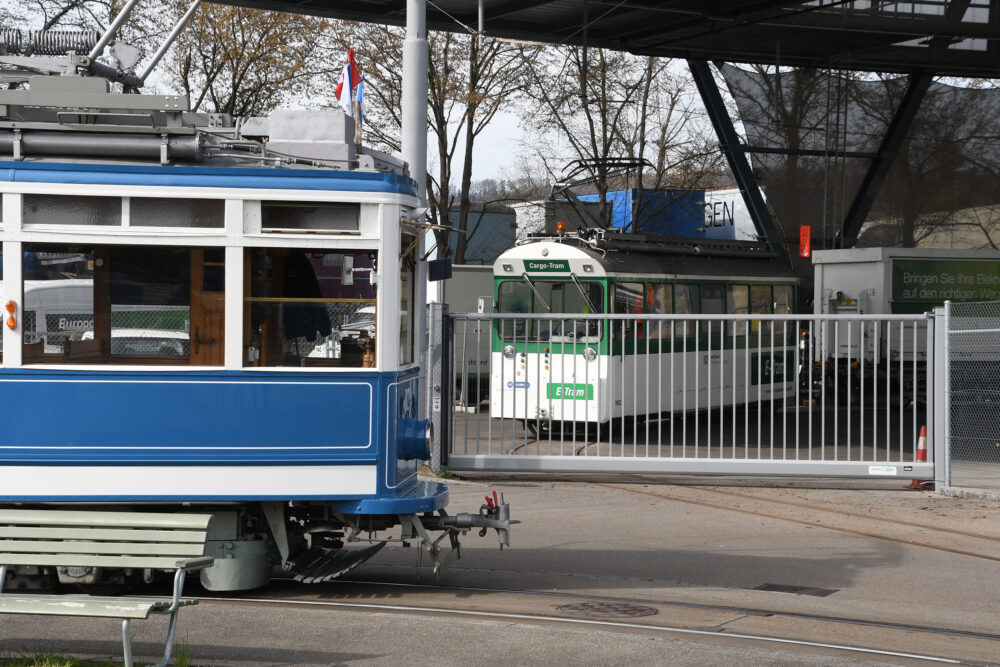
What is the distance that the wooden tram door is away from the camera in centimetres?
796

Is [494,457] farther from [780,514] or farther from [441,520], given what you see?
[441,520]

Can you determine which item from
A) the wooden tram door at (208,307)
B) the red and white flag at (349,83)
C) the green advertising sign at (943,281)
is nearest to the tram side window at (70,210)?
the wooden tram door at (208,307)

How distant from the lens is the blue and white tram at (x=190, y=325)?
785 centimetres

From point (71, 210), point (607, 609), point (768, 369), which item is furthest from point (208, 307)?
point (768, 369)

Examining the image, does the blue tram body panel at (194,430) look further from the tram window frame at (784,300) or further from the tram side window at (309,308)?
the tram window frame at (784,300)

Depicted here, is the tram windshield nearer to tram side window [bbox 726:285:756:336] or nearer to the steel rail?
tram side window [bbox 726:285:756:336]

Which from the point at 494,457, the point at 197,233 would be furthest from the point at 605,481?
the point at 197,233

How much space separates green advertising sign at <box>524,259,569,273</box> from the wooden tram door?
1107 cm

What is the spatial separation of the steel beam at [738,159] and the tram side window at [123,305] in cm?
2520

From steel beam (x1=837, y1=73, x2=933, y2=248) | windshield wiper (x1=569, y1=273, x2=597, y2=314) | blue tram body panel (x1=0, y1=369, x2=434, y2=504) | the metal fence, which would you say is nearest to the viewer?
blue tram body panel (x1=0, y1=369, x2=434, y2=504)

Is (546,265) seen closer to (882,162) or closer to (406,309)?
(406,309)

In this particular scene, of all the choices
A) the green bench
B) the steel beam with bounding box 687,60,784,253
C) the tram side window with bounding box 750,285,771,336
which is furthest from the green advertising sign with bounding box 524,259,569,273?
the steel beam with bounding box 687,60,784,253

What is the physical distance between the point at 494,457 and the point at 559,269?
17.5 feet

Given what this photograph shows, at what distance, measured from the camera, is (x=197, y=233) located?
7.98m
